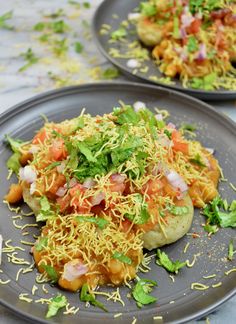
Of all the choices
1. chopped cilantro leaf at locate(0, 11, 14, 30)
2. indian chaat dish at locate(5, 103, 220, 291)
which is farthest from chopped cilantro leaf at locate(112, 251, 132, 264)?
chopped cilantro leaf at locate(0, 11, 14, 30)

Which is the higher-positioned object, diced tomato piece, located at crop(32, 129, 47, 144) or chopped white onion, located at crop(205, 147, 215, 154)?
diced tomato piece, located at crop(32, 129, 47, 144)

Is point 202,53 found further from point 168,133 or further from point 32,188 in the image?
point 32,188

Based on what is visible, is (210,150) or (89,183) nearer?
(89,183)

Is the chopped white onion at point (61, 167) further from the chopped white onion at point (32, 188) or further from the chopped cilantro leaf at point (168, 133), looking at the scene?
the chopped cilantro leaf at point (168, 133)

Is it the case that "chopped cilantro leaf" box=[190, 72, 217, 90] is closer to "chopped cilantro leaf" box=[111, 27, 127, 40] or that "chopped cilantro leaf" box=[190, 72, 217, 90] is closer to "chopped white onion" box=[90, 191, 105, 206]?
"chopped cilantro leaf" box=[111, 27, 127, 40]

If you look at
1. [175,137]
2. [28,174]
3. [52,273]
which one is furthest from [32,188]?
[175,137]

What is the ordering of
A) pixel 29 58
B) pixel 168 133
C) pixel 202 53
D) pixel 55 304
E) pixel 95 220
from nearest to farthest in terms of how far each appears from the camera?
pixel 55 304
pixel 95 220
pixel 168 133
pixel 202 53
pixel 29 58

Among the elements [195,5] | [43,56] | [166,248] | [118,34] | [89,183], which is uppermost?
[195,5]
